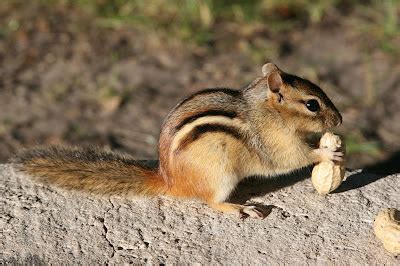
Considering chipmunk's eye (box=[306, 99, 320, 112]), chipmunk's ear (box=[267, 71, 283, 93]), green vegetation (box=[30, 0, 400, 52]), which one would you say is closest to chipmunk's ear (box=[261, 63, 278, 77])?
chipmunk's ear (box=[267, 71, 283, 93])

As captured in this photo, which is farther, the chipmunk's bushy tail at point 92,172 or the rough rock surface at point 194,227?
the chipmunk's bushy tail at point 92,172

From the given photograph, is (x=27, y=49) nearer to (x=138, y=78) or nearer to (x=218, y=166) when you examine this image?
(x=138, y=78)

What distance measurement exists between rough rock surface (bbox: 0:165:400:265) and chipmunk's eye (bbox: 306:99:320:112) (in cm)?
36

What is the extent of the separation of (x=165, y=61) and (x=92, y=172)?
9.63 feet

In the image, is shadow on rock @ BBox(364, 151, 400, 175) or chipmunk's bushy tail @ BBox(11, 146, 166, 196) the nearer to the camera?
chipmunk's bushy tail @ BBox(11, 146, 166, 196)

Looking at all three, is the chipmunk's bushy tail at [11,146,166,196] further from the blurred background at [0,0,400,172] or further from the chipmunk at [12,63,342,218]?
the blurred background at [0,0,400,172]

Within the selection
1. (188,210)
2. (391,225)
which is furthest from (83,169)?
(391,225)

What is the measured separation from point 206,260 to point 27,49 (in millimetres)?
3879

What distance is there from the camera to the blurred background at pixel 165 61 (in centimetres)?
539

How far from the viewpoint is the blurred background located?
212 inches

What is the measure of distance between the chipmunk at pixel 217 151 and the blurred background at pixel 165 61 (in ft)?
5.82

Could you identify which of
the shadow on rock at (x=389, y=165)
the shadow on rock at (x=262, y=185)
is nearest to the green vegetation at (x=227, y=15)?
the shadow on rock at (x=389, y=165)

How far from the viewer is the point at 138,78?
5941 millimetres

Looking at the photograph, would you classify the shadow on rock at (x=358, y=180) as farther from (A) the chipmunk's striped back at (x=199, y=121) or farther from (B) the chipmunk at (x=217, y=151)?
(A) the chipmunk's striped back at (x=199, y=121)
